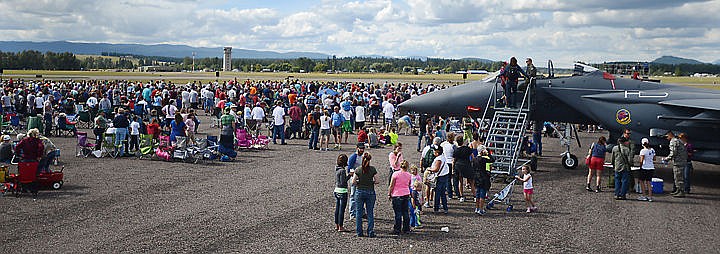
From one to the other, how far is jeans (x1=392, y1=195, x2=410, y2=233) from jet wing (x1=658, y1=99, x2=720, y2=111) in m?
8.75

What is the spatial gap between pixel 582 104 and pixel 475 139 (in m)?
4.48

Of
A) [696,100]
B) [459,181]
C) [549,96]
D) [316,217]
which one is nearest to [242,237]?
[316,217]

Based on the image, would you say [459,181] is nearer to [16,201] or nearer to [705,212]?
[705,212]

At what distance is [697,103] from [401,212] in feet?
30.8

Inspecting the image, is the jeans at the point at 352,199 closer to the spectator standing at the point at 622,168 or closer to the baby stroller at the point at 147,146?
the spectator standing at the point at 622,168

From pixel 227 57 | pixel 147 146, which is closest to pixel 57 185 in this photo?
pixel 147 146

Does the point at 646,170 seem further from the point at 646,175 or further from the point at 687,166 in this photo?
the point at 687,166

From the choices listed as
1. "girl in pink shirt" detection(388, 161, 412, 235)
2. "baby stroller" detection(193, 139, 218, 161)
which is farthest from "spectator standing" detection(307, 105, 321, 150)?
"girl in pink shirt" detection(388, 161, 412, 235)

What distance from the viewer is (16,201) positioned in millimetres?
11961

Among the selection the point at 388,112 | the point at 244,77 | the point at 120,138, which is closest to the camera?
the point at 120,138

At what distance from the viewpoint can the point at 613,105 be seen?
16359 mm

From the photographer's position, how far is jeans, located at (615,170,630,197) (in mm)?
13242

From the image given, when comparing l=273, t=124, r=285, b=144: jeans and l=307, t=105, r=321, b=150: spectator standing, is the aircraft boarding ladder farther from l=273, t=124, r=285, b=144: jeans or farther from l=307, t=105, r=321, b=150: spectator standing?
l=273, t=124, r=285, b=144: jeans

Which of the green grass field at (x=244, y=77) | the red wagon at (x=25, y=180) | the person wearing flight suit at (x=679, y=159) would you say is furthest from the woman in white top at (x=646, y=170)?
the green grass field at (x=244, y=77)
